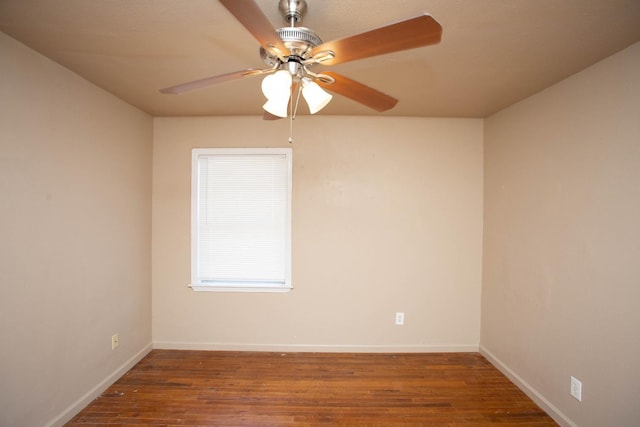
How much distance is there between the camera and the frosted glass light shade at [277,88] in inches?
43.9

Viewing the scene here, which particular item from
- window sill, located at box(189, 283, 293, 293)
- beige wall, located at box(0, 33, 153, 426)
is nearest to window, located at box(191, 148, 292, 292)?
window sill, located at box(189, 283, 293, 293)

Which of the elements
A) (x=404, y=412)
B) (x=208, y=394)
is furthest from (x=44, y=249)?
(x=404, y=412)

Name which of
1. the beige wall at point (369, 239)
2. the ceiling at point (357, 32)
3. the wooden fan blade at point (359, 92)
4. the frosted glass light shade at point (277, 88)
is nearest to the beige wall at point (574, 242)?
the ceiling at point (357, 32)

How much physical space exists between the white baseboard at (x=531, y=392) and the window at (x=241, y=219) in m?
2.09

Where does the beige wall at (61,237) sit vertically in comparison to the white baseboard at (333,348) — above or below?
above

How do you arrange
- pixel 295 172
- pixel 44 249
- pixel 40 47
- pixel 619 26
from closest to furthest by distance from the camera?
pixel 619 26, pixel 40 47, pixel 44 249, pixel 295 172

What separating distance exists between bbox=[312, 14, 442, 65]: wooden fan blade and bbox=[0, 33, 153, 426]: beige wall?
189 cm

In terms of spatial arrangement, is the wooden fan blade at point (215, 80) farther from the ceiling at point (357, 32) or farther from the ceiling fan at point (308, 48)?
the ceiling at point (357, 32)

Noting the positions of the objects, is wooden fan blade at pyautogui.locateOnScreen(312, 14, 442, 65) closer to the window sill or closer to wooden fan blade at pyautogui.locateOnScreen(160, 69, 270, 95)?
wooden fan blade at pyautogui.locateOnScreen(160, 69, 270, 95)

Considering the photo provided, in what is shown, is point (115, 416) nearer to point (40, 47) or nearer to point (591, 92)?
point (40, 47)

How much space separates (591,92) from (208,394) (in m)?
3.47

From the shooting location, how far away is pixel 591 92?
1.86 meters

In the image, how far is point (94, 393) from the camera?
224 cm

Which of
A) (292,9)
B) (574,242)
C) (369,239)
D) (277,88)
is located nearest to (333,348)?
(369,239)
